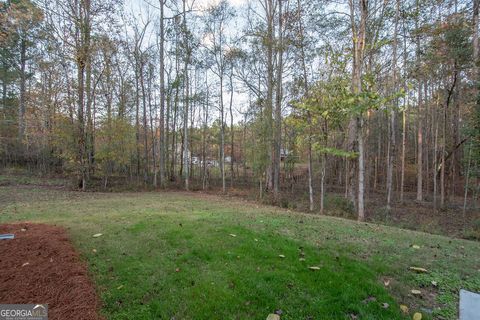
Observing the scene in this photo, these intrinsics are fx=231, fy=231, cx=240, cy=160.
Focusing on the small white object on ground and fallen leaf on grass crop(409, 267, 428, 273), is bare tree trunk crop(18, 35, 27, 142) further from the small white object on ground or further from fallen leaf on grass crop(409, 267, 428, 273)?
the small white object on ground

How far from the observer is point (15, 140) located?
58.6 feet

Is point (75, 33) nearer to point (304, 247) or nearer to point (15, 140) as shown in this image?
point (15, 140)

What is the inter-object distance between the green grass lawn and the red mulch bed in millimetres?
163

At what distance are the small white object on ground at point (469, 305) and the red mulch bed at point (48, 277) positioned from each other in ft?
12.5

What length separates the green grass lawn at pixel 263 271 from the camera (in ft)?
8.20

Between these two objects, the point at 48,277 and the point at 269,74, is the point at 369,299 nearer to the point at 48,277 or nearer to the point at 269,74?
the point at 48,277

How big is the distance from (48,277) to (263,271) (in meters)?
2.67

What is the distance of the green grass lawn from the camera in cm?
250

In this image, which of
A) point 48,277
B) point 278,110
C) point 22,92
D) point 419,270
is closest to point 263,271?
point 419,270

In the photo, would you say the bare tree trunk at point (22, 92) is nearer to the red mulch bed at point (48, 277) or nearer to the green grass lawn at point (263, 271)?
the red mulch bed at point (48, 277)

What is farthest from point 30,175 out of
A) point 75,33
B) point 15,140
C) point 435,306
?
point 435,306

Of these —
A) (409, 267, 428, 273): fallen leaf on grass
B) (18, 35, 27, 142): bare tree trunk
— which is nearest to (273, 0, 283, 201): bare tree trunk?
(409, 267, 428, 273): fallen leaf on grass

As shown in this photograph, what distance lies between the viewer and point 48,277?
110 inches

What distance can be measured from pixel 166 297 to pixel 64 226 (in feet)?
12.1
